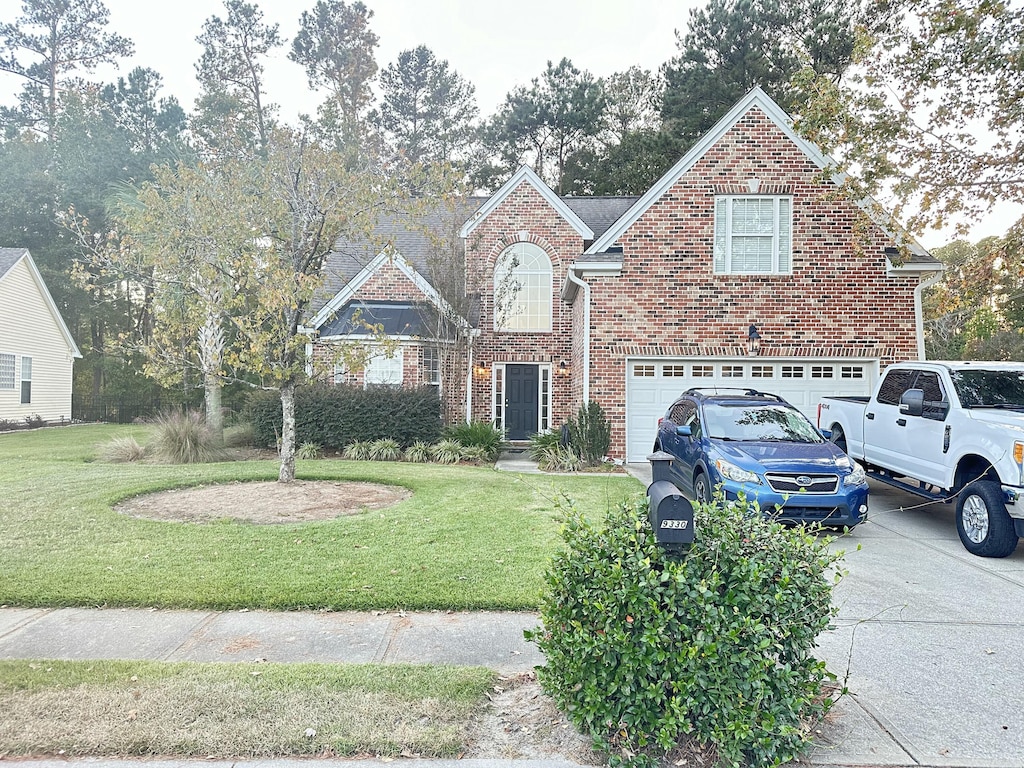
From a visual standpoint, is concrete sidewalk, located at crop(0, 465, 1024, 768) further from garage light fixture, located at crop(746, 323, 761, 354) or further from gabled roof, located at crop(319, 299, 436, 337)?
gabled roof, located at crop(319, 299, 436, 337)

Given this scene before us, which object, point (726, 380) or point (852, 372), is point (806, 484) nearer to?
point (726, 380)

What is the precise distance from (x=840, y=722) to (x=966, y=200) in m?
10.5

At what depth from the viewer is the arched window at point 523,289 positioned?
17438 millimetres

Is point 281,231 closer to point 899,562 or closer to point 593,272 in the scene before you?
point 593,272

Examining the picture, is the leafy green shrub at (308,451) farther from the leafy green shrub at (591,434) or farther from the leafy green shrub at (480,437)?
the leafy green shrub at (591,434)

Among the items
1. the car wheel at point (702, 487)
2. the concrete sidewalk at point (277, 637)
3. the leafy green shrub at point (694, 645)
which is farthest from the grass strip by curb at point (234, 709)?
the car wheel at point (702, 487)

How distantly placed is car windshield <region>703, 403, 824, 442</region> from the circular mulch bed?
4.58m

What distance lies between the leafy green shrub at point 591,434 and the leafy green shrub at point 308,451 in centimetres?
584

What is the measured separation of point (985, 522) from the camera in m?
6.87

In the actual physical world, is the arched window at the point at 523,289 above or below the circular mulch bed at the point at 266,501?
above

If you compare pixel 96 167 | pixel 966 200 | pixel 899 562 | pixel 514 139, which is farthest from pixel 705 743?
pixel 96 167

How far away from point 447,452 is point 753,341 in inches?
272

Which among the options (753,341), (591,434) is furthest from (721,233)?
(591,434)

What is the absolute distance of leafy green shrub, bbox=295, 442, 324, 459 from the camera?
14211 millimetres
